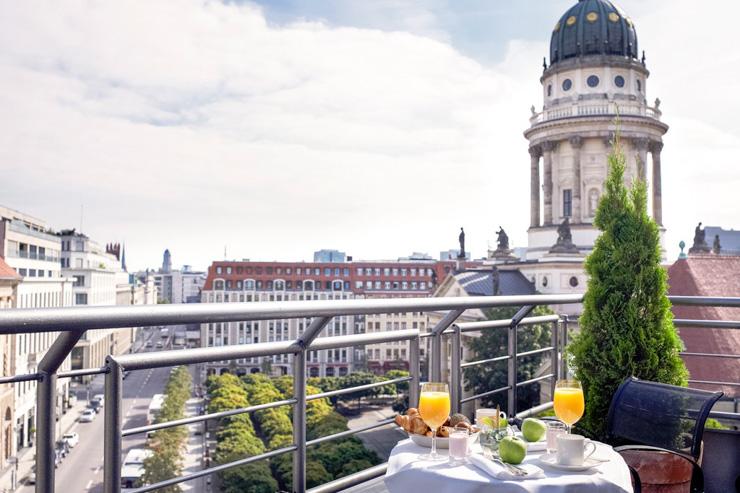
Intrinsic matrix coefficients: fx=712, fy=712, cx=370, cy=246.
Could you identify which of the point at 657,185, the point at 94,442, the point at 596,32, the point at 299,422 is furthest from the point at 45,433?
the point at 596,32

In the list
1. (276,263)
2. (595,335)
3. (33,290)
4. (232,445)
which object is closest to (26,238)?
(33,290)

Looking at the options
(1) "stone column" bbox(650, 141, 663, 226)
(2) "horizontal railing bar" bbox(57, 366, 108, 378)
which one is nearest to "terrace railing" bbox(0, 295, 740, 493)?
(2) "horizontal railing bar" bbox(57, 366, 108, 378)

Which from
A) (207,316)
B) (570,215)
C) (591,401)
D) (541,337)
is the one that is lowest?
(541,337)

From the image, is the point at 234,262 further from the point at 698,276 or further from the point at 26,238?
the point at 698,276

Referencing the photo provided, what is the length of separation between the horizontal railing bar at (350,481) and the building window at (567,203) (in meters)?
62.3

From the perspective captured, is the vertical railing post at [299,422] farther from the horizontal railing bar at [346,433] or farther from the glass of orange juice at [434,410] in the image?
the glass of orange juice at [434,410]

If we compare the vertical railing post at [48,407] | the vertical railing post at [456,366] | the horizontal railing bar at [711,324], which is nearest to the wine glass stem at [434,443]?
the vertical railing post at [48,407]

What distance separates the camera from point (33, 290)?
5959 cm

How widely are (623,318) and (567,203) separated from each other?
60031 millimetres

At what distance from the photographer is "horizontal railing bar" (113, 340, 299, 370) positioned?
3.46m

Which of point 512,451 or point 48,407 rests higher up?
point 48,407

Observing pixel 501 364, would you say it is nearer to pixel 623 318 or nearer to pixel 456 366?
pixel 623 318

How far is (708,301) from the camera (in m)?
7.28

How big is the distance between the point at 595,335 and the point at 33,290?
198 feet
